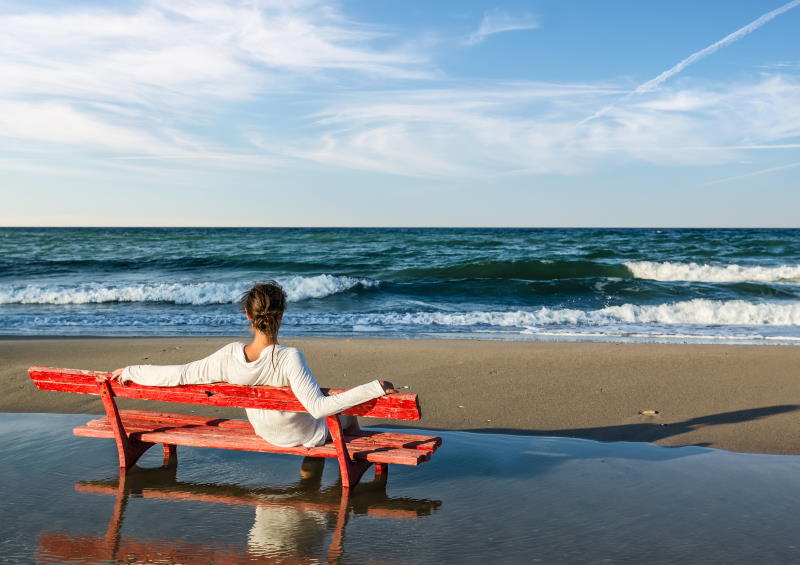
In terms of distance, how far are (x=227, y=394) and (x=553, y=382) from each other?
13.2 ft

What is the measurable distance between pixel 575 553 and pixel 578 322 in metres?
10.2

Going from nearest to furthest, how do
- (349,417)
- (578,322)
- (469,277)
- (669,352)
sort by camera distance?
(349,417) < (669,352) < (578,322) < (469,277)

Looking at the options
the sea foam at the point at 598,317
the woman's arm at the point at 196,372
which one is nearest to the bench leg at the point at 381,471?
the woman's arm at the point at 196,372

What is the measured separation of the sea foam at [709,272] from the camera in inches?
931

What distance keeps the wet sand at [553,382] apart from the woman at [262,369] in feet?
6.03

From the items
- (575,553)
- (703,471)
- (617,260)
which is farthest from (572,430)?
(617,260)

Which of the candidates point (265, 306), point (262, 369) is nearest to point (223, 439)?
point (262, 369)

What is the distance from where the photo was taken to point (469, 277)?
2230 cm

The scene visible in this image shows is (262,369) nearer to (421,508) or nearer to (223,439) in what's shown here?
(223,439)

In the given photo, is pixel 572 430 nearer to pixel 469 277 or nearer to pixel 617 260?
pixel 469 277

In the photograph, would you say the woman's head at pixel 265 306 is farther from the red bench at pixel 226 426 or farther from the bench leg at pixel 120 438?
the bench leg at pixel 120 438

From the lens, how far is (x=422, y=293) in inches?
724

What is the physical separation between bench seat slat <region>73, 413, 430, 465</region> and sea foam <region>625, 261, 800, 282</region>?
22712mm

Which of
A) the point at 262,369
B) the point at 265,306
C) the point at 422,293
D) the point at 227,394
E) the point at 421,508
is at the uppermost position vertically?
the point at 265,306
